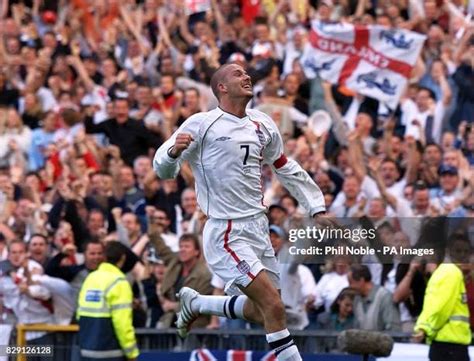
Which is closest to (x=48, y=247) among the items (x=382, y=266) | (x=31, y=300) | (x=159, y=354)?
(x=31, y=300)

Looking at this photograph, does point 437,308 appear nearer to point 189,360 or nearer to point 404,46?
point 189,360

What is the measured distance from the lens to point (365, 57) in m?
22.0

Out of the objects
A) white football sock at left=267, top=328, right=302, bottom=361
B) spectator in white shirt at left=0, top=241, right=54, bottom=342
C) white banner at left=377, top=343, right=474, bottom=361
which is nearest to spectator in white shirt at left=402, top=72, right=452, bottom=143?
white banner at left=377, top=343, right=474, bottom=361

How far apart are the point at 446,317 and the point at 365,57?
20.7 feet

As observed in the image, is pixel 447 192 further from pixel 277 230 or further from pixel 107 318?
pixel 107 318

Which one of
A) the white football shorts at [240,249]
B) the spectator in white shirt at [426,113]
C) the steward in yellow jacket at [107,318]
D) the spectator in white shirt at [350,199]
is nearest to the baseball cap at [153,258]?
the steward in yellow jacket at [107,318]

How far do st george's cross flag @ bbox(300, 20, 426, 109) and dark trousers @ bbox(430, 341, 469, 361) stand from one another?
18.2 feet

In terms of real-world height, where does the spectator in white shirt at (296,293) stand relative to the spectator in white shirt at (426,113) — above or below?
below

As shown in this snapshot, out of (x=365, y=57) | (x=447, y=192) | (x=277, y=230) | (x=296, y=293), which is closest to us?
(x=296, y=293)

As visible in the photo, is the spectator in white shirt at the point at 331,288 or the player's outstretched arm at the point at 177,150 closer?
the player's outstretched arm at the point at 177,150

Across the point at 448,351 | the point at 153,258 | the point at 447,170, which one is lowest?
the point at 448,351

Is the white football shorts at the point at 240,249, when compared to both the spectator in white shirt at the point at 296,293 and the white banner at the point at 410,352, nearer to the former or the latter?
the white banner at the point at 410,352

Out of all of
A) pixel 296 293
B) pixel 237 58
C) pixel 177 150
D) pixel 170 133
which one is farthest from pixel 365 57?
pixel 177 150

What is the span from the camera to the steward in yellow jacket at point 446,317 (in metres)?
16.3
